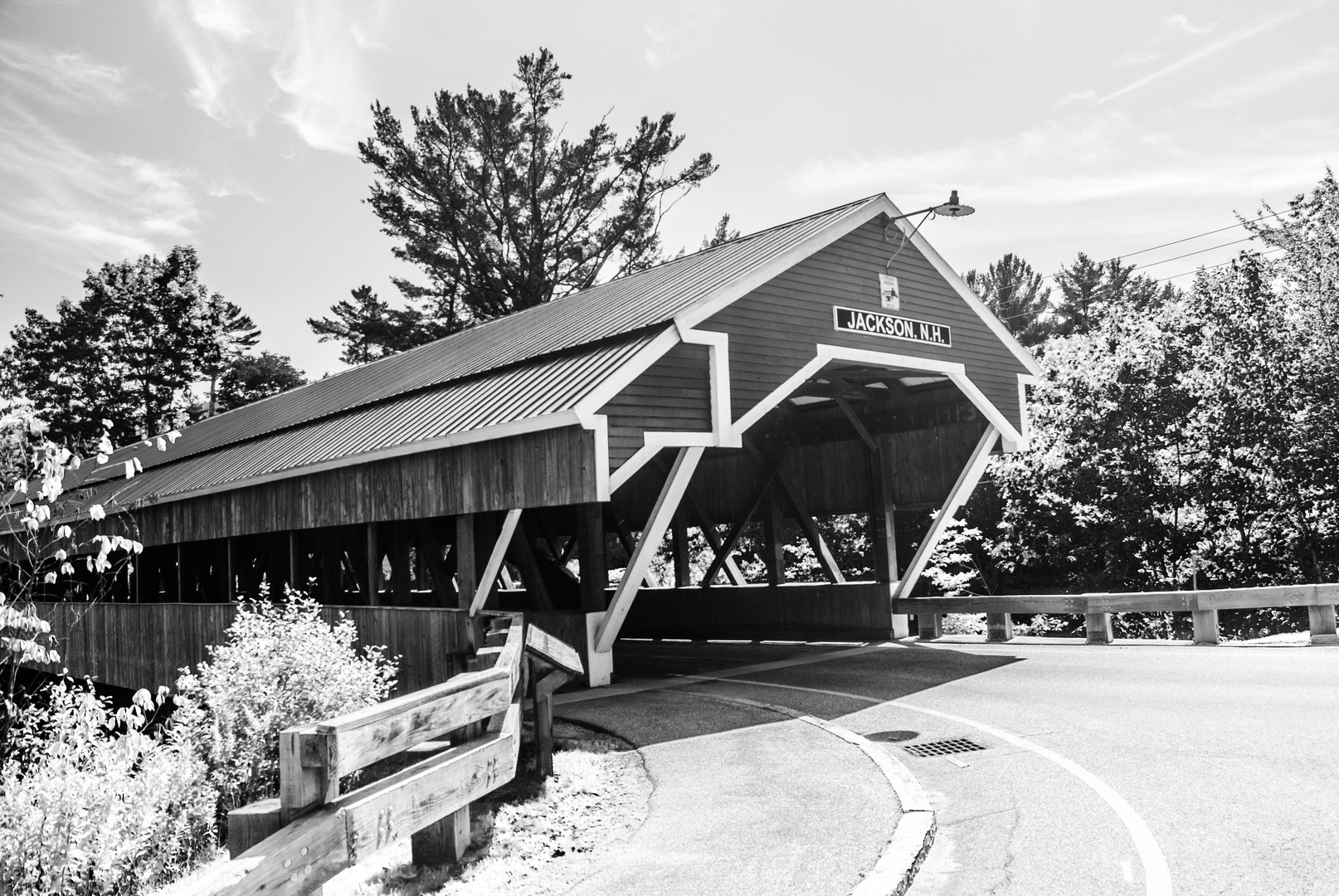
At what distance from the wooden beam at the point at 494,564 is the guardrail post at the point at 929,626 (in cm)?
779

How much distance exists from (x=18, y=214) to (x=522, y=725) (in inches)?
1675

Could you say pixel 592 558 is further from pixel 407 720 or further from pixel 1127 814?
pixel 407 720

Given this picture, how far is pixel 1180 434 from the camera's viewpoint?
78.4ft

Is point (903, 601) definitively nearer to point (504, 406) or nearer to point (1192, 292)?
point (504, 406)

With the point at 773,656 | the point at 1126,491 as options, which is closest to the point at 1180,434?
the point at 1126,491

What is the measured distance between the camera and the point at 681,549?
76.1 ft

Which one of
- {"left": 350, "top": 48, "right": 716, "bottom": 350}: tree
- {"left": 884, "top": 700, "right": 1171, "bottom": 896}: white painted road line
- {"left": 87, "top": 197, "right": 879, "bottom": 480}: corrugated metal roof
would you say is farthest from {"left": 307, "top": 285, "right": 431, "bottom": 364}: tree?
{"left": 884, "top": 700, "right": 1171, "bottom": 896}: white painted road line

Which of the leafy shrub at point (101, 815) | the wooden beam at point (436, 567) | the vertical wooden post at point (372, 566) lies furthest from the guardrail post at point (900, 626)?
the leafy shrub at point (101, 815)

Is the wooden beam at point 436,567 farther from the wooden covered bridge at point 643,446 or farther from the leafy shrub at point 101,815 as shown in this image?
the leafy shrub at point 101,815

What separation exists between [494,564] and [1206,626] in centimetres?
965

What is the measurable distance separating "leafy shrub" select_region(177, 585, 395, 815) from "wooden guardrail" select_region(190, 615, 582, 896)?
2.32m

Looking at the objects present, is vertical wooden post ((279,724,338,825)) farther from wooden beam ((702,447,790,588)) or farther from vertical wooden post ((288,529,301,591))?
wooden beam ((702,447,790,588))

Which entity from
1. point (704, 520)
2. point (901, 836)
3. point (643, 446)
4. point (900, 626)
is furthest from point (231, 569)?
point (901, 836)

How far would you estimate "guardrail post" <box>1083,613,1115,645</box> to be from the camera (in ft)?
51.0
